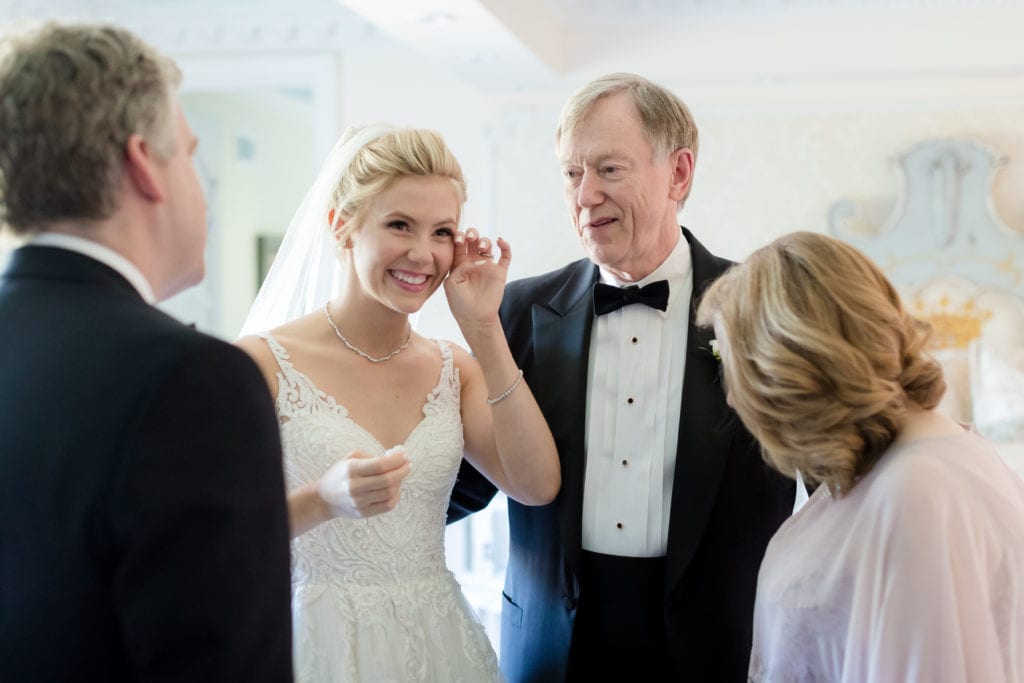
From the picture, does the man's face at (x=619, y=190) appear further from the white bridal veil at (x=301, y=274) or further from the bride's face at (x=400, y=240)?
the white bridal veil at (x=301, y=274)

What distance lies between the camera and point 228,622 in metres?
1.17

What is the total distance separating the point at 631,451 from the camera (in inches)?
97.5

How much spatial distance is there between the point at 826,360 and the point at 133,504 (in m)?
1.07

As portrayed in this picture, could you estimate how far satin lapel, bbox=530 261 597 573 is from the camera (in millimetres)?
2449

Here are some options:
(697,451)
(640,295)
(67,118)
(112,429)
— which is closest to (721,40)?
(640,295)

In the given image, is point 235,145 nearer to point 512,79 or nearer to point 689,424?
point 512,79

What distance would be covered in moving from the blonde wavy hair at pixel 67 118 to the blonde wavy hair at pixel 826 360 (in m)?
1.00

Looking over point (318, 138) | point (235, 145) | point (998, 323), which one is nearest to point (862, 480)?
point (998, 323)

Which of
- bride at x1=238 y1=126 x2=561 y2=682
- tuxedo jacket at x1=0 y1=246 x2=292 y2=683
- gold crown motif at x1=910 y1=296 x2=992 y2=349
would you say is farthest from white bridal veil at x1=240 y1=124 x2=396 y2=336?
gold crown motif at x1=910 y1=296 x2=992 y2=349

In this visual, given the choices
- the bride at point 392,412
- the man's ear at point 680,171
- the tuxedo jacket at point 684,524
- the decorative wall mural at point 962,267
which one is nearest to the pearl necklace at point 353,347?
the bride at point 392,412

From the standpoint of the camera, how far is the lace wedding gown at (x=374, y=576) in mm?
2195

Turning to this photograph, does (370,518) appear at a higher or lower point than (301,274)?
lower

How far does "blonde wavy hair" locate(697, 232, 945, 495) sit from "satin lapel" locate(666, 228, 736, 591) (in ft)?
1.84

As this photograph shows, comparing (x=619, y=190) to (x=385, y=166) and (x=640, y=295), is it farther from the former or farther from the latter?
(x=385, y=166)
